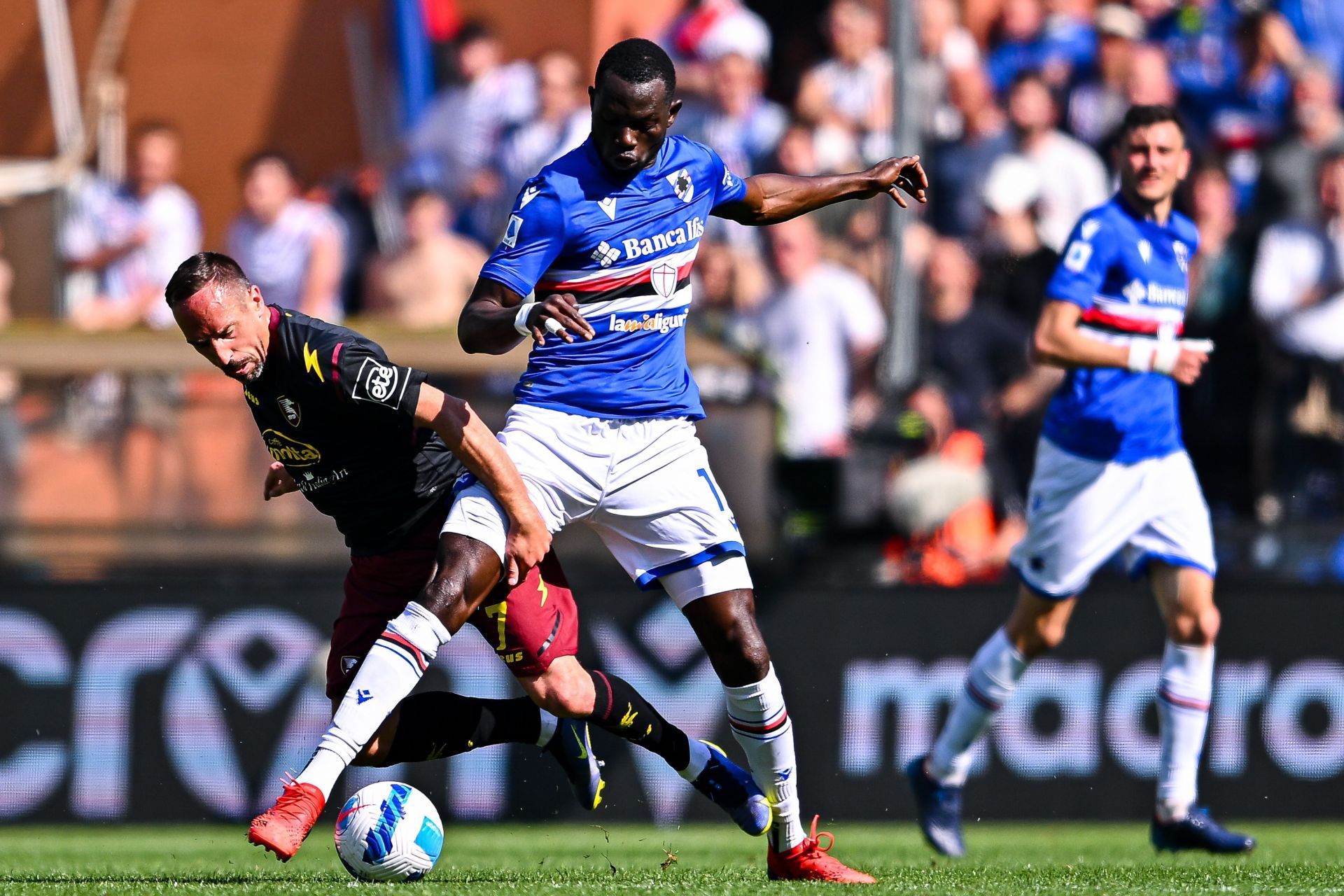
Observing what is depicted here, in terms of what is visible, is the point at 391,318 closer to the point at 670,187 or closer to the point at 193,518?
the point at 193,518

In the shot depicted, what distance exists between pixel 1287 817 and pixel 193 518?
5.82m

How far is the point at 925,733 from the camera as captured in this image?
31.1ft

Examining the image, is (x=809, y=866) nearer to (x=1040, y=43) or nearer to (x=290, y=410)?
(x=290, y=410)

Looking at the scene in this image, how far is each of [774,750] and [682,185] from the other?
196 centimetres

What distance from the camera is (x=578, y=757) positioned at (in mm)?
6957

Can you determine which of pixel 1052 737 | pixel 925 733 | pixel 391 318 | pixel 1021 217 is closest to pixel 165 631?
pixel 391 318

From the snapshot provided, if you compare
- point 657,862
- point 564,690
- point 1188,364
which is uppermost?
point 1188,364

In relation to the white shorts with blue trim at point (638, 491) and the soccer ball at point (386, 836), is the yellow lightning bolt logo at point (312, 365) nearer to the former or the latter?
the white shorts with blue trim at point (638, 491)

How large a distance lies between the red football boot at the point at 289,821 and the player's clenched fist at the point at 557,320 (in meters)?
1.52

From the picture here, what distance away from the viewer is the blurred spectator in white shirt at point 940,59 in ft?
39.8

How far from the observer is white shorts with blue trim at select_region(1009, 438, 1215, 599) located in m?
7.82

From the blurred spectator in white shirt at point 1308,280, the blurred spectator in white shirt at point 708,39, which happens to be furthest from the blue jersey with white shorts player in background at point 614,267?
the blurred spectator in white shirt at point 708,39

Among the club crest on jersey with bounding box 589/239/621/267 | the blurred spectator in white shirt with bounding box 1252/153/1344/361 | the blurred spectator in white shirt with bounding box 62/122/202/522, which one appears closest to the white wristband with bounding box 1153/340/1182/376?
the club crest on jersey with bounding box 589/239/621/267

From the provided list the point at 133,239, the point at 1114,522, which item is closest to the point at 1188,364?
the point at 1114,522
